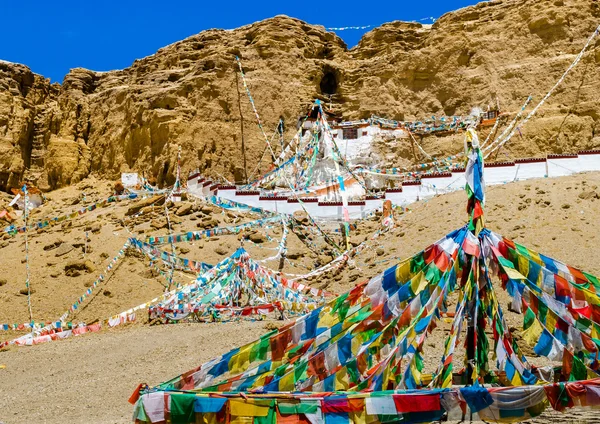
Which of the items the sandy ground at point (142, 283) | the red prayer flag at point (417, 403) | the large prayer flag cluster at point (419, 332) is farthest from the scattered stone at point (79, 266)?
the red prayer flag at point (417, 403)

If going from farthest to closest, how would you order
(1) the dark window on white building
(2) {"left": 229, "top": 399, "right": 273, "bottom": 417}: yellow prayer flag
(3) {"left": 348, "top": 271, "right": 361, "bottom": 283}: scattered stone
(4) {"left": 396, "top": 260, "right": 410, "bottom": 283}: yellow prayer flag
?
(1) the dark window on white building < (3) {"left": 348, "top": 271, "right": 361, "bottom": 283}: scattered stone < (4) {"left": 396, "top": 260, "right": 410, "bottom": 283}: yellow prayer flag < (2) {"left": 229, "top": 399, "right": 273, "bottom": 417}: yellow prayer flag

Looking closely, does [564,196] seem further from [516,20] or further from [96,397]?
[516,20]

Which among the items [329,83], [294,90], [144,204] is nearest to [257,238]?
[144,204]

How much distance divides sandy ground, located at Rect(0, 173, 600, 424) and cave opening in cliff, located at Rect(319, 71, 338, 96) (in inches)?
549

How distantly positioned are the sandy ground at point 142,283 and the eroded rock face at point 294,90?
7.68 m

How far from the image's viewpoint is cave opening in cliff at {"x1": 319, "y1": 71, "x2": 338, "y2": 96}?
30859mm

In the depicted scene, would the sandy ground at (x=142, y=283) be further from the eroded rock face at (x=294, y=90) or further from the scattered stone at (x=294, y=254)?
the eroded rock face at (x=294, y=90)

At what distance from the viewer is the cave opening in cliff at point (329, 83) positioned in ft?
101

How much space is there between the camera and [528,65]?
86.5ft

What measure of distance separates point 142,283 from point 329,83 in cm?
1998

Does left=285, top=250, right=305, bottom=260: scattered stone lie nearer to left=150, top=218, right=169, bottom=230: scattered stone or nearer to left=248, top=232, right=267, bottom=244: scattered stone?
left=248, top=232, right=267, bottom=244: scattered stone

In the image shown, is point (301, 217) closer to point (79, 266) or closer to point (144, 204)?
point (144, 204)

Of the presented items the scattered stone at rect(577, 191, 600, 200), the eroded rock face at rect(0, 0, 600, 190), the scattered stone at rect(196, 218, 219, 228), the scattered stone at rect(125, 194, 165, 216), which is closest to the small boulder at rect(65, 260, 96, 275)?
the scattered stone at rect(196, 218, 219, 228)

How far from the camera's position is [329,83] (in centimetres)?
3120
